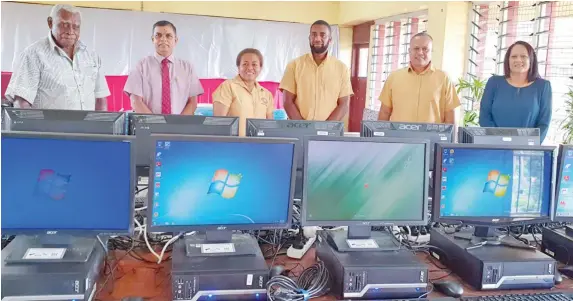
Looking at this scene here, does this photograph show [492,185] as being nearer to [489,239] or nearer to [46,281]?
[489,239]

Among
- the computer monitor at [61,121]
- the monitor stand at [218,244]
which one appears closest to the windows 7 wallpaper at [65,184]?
the monitor stand at [218,244]

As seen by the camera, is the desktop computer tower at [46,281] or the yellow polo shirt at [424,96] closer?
the desktop computer tower at [46,281]

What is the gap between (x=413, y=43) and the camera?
3564 mm

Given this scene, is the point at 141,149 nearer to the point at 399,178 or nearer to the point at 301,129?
the point at 301,129

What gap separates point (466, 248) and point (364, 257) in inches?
15.9

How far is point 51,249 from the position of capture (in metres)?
1.53

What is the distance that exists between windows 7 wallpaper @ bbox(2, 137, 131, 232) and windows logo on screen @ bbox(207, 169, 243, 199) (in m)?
0.27

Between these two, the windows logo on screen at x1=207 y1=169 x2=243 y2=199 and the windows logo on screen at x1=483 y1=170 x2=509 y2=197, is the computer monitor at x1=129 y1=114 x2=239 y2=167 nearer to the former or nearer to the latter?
the windows logo on screen at x1=207 y1=169 x2=243 y2=199

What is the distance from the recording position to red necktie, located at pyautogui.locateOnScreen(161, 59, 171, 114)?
359 centimetres

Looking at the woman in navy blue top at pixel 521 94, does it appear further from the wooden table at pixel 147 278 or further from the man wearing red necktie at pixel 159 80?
the man wearing red necktie at pixel 159 80

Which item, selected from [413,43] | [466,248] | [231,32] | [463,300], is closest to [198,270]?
[463,300]

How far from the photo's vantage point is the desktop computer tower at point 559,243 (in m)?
1.96

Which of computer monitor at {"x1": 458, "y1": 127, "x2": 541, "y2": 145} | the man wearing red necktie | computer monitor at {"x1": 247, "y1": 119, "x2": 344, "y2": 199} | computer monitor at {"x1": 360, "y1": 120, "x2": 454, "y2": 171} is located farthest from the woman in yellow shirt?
computer monitor at {"x1": 458, "y1": 127, "x2": 541, "y2": 145}

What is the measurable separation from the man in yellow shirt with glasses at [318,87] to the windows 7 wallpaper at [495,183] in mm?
1993
